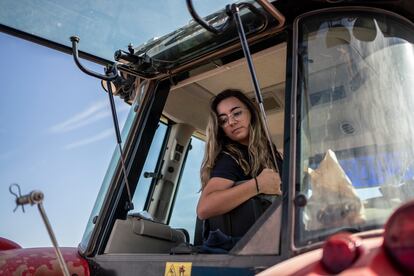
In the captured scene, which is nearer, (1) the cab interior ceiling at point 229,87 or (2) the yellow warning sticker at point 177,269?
(2) the yellow warning sticker at point 177,269

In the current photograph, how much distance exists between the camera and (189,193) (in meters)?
3.43

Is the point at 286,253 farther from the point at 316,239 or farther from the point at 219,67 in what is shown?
the point at 219,67

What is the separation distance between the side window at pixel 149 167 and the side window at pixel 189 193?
32 cm

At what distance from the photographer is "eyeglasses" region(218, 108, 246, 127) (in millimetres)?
2477

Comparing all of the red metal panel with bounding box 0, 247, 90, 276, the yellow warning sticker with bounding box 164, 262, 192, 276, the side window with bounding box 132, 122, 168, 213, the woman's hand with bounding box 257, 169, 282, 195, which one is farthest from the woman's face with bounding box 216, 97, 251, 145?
the red metal panel with bounding box 0, 247, 90, 276

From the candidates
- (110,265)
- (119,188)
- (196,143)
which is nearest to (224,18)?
(119,188)

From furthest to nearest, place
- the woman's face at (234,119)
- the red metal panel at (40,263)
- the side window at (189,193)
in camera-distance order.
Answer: the side window at (189,193)
the woman's face at (234,119)
the red metal panel at (40,263)

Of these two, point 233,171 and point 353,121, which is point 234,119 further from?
point 353,121

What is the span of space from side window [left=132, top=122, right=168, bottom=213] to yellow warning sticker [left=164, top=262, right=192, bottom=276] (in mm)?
1017

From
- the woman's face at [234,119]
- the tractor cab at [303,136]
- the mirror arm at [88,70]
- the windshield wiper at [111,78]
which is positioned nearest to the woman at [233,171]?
the woman's face at [234,119]

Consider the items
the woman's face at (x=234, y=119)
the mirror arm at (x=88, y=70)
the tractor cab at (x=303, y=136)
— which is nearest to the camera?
the tractor cab at (x=303, y=136)

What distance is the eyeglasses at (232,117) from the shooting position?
248cm

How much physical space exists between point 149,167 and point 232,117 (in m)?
0.84

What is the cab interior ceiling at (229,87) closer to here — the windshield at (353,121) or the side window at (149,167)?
the side window at (149,167)
